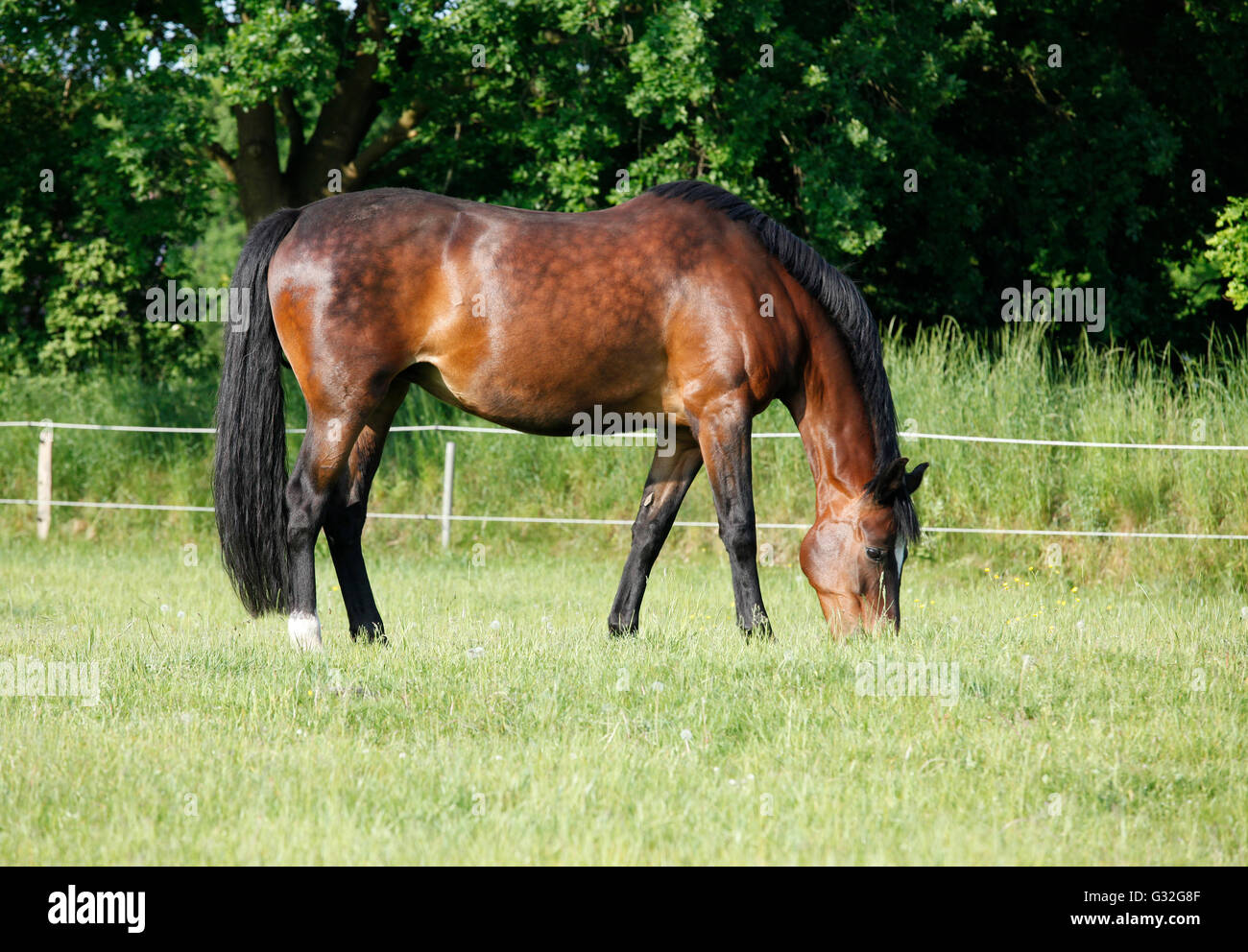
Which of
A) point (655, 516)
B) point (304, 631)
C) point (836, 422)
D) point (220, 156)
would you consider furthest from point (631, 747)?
point (220, 156)

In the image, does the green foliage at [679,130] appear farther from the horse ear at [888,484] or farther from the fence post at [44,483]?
the horse ear at [888,484]

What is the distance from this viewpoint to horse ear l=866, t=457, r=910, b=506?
633 centimetres

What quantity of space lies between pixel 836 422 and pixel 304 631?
3070 millimetres

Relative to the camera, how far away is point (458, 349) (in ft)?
20.7

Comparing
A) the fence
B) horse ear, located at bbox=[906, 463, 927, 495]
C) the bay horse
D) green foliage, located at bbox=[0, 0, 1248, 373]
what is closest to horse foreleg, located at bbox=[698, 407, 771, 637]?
the bay horse

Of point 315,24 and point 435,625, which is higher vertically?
point 315,24

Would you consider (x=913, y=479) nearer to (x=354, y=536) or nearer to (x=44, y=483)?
(x=354, y=536)

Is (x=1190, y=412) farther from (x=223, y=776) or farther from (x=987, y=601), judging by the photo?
(x=223, y=776)

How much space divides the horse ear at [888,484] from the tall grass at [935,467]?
19.5ft

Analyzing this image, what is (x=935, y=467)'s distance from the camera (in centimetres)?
1249

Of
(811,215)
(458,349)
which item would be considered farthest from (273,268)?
(811,215)

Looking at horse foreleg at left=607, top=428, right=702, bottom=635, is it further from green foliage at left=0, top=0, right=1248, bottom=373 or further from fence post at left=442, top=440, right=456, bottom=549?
green foliage at left=0, top=0, right=1248, bottom=373

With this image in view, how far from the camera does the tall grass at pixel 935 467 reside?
1171 centimetres

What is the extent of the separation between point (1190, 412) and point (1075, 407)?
114cm
